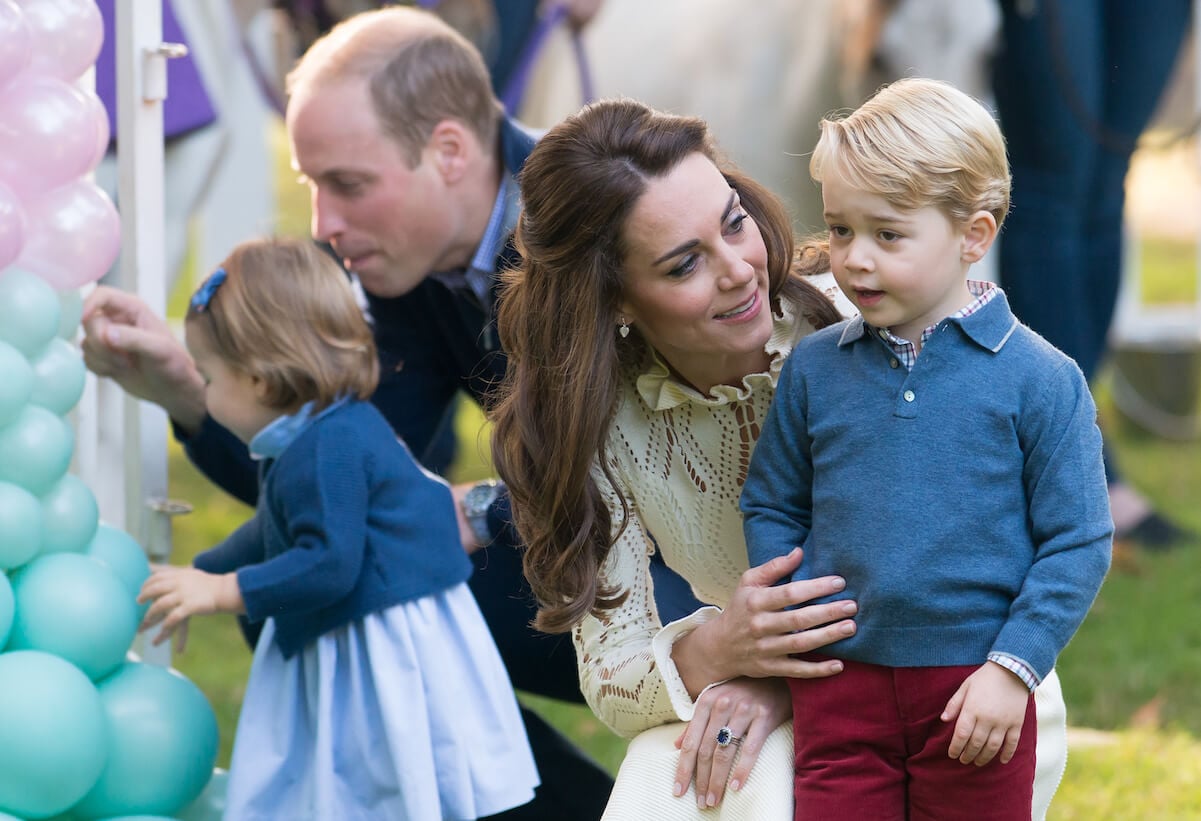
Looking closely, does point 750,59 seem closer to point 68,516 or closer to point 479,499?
point 479,499

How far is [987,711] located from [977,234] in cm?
52

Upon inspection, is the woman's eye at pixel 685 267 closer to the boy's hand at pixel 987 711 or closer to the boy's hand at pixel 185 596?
the boy's hand at pixel 987 711

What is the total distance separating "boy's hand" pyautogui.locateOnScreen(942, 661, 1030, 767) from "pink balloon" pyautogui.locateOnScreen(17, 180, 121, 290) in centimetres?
136

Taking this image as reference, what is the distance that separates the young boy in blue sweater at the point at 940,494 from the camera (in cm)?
165

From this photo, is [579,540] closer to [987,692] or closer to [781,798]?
[781,798]

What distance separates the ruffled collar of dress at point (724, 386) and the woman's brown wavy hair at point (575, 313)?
0.10ft

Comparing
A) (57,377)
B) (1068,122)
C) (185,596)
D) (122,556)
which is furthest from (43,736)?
(1068,122)

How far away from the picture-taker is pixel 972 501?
1679 millimetres

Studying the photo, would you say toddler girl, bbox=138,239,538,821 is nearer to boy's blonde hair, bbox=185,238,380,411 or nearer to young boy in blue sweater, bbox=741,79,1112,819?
boy's blonde hair, bbox=185,238,380,411

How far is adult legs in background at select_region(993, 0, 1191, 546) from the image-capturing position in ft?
13.3

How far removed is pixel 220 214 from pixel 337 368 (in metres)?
4.07

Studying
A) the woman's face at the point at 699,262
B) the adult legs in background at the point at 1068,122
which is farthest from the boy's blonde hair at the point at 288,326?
the adult legs in background at the point at 1068,122

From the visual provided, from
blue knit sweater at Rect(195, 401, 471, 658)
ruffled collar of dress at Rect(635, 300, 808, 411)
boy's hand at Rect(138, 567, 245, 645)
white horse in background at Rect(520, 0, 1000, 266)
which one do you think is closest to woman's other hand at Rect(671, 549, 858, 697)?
ruffled collar of dress at Rect(635, 300, 808, 411)

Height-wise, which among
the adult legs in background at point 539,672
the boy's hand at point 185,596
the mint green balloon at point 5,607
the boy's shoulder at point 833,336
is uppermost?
the boy's shoulder at point 833,336
